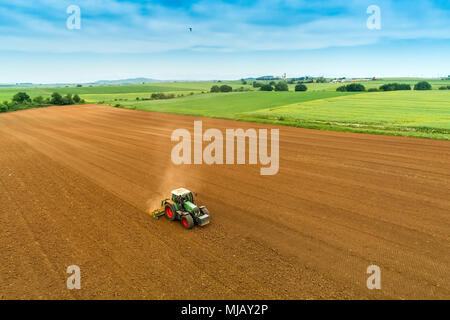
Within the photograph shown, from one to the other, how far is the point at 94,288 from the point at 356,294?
27.0 ft

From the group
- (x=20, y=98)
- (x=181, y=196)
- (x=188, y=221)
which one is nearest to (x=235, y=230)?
(x=188, y=221)

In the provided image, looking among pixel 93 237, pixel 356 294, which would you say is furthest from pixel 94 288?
pixel 356 294

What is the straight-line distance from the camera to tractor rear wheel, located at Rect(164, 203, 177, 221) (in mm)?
11617

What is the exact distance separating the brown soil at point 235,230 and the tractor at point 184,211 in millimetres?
340

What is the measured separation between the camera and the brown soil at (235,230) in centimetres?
811

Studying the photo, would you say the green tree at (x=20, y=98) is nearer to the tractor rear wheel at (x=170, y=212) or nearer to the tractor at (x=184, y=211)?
the tractor rear wheel at (x=170, y=212)

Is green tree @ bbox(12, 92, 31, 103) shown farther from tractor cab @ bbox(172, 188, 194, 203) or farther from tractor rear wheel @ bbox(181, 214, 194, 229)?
tractor rear wheel @ bbox(181, 214, 194, 229)

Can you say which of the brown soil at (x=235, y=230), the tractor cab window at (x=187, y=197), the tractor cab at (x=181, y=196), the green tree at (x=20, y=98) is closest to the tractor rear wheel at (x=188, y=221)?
the brown soil at (x=235, y=230)

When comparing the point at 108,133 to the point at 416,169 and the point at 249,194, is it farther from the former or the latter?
the point at 416,169

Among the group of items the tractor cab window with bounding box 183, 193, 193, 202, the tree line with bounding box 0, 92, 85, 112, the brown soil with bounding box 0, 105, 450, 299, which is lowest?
the brown soil with bounding box 0, 105, 450, 299

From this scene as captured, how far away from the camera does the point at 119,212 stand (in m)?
12.8

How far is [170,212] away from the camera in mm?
11859

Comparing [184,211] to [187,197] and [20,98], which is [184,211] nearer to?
[187,197]

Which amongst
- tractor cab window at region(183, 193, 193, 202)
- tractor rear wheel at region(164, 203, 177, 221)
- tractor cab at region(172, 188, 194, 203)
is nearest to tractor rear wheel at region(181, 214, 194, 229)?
tractor rear wheel at region(164, 203, 177, 221)
